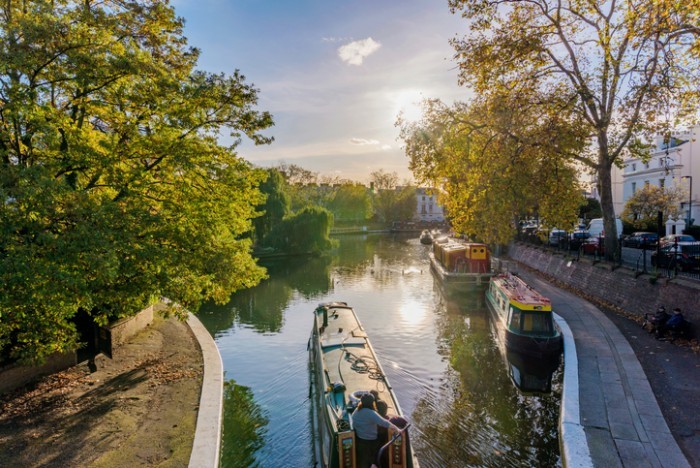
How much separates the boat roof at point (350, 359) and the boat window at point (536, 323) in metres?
6.28

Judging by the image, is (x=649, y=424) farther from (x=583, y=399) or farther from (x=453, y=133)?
(x=453, y=133)

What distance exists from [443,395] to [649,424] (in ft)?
20.4

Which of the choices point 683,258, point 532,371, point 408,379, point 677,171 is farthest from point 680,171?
point 408,379

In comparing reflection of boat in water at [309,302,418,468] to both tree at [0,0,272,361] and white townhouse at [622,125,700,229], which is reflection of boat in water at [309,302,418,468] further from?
white townhouse at [622,125,700,229]

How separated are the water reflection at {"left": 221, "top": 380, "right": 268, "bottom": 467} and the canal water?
0.03 m

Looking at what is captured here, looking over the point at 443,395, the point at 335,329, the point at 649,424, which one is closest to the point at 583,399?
the point at 649,424

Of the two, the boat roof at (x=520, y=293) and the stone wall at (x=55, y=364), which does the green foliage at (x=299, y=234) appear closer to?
the boat roof at (x=520, y=293)

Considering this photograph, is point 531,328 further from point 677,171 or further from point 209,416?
point 677,171

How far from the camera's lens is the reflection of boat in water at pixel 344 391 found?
8.52m

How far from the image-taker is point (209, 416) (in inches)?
448

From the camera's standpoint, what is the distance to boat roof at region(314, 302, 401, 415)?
11.2 m

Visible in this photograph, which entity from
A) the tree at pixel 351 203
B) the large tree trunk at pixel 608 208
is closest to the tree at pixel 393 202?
the tree at pixel 351 203

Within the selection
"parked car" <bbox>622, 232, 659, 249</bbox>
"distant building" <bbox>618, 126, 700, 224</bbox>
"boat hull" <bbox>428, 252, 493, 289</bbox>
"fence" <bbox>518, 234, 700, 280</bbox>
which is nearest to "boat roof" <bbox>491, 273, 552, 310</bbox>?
"fence" <bbox>518, 234, 700, 280</bbox>

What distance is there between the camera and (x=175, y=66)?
51.0 ft
